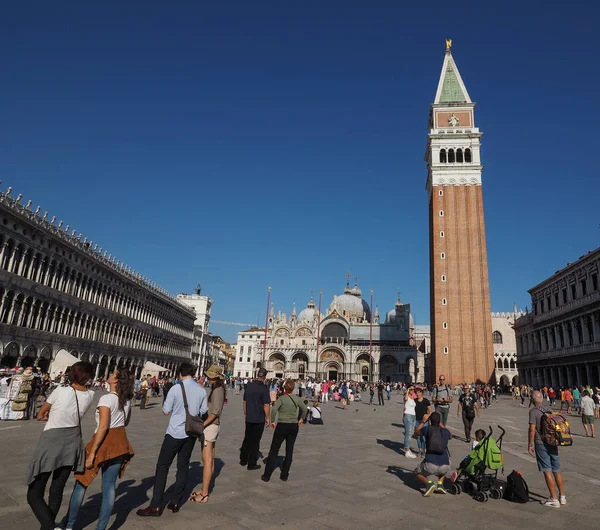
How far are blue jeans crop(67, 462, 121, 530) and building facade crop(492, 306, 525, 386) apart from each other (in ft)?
224

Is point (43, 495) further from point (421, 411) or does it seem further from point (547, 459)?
point (421, 411)

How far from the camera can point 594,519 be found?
5797 millimetres

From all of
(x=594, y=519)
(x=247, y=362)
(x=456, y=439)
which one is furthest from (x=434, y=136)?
(x=247, y=362)

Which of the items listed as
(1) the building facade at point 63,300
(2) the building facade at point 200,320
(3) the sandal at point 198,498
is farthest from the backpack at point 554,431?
(2) the building facade at point 200,320

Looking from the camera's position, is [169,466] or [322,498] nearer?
[169,466]

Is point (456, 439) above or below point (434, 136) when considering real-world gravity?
below

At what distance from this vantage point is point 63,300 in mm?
34625

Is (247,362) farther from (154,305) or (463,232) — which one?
(463,232)

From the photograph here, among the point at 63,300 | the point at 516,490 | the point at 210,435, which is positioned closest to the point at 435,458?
the point at 516,490

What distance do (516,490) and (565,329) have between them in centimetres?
3968

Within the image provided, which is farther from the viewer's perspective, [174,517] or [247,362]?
[247,362]

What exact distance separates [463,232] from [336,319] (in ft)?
95.3

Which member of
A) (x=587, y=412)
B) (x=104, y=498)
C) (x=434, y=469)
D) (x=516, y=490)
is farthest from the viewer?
(x=587, y=412)

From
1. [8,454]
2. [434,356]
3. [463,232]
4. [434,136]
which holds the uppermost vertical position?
[434,136]
